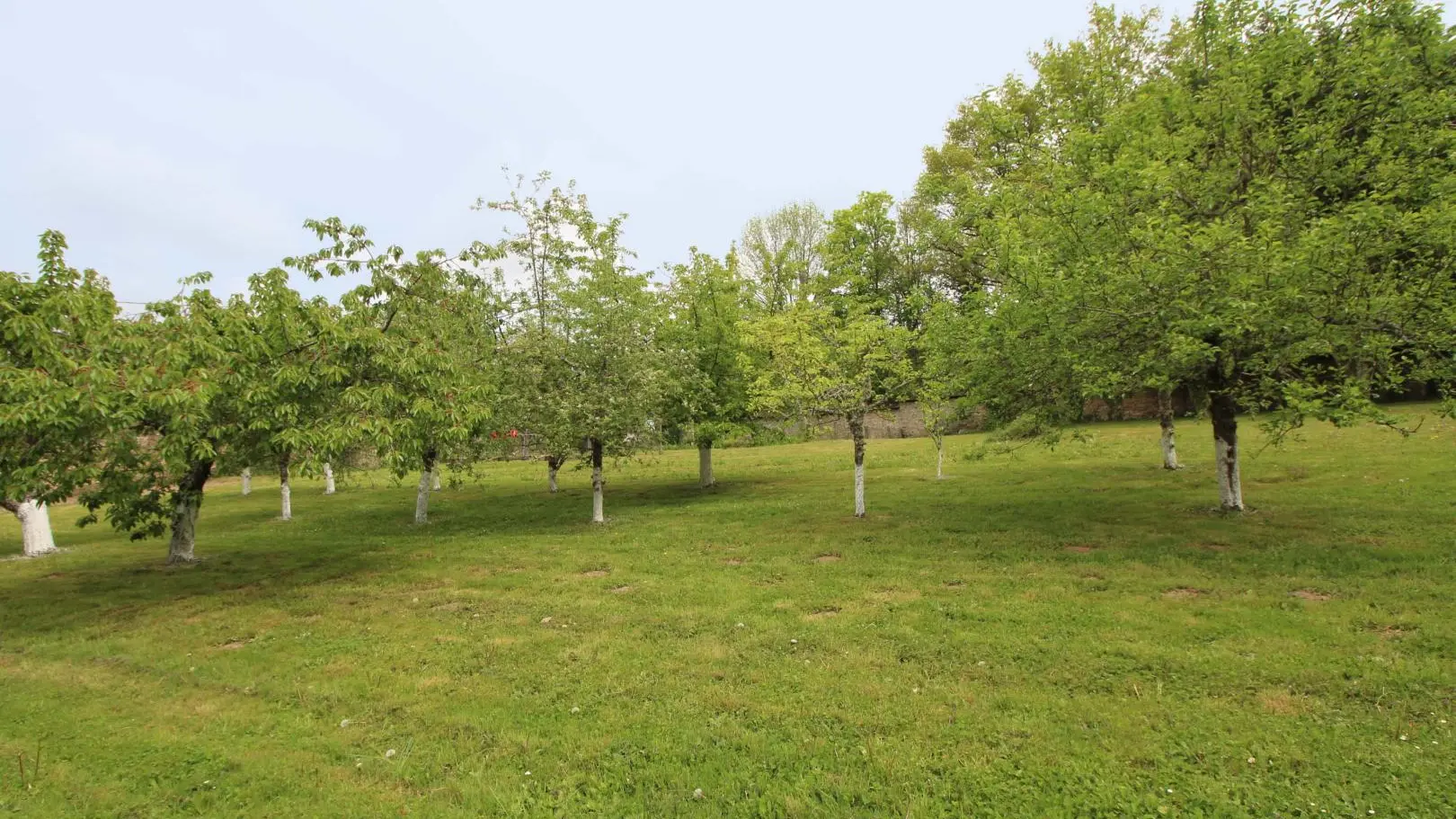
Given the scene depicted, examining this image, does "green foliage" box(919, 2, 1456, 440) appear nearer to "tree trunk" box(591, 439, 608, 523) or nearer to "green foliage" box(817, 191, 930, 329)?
"green foliage" box(817, 191, 930, 329)

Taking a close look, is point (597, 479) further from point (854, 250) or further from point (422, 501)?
point (854, 250)

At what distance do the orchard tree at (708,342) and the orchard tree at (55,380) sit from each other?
13.7 meters

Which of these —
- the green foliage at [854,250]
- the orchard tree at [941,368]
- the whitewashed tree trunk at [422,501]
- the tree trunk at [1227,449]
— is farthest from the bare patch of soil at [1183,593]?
the whitewashed tree trunk at [422,501]

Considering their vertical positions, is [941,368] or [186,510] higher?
[941,368]

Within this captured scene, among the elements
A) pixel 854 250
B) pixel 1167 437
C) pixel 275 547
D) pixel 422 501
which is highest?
pixel 854 250

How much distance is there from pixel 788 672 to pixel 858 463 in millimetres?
10824

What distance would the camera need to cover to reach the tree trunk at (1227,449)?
13938 mm

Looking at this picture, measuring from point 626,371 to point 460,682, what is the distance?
38.8ft

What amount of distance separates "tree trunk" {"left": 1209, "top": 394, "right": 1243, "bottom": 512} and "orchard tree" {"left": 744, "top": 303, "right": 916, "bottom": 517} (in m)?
6.48

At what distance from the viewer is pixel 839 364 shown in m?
18.3

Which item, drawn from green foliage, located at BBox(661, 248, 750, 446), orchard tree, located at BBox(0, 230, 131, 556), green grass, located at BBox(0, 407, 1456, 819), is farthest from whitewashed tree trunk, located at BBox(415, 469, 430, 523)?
orchard tree, located at BBox(0, 230, 131, 556)

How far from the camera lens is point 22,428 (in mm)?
9383

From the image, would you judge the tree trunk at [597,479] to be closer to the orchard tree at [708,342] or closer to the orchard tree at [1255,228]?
the orchard tree at [708,342]

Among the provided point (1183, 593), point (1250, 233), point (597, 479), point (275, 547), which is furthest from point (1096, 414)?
point (275, 547)
